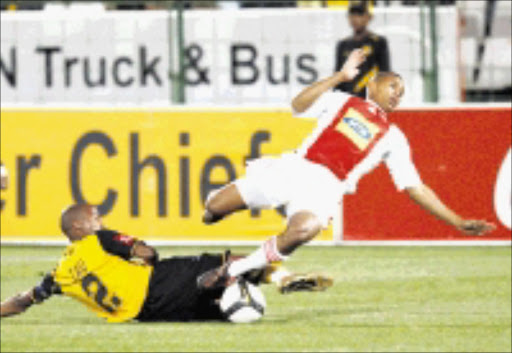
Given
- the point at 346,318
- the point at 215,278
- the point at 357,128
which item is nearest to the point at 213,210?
the point at 215,278

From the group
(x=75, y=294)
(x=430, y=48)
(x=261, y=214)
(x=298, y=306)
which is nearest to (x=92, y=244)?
(x=75, y=294)

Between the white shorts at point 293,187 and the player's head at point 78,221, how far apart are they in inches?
34.8

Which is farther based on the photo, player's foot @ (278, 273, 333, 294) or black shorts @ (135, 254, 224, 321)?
black shorts @ (135, 254, 224, 321)

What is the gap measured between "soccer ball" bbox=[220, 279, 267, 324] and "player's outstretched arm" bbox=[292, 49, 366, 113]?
1.94m

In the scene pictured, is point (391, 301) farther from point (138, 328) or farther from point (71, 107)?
point (71, 107)

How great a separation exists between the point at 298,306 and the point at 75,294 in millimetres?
2192

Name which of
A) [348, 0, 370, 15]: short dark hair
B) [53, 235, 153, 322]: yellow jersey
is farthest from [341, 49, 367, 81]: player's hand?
[348, 0, 370, 15]: short dark hair

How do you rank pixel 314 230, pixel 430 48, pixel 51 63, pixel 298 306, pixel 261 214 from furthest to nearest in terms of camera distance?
pixel 51 63 → pixel 430 48 → pixel 261 214 → pixel 298 306 → pixel 314 230

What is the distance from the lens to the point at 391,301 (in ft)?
38.8

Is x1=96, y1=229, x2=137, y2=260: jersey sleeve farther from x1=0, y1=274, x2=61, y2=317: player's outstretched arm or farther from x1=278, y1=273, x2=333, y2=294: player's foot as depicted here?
x1=278, y1=273, x2=333, y2=294: player's foot

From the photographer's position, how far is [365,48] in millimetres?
14992

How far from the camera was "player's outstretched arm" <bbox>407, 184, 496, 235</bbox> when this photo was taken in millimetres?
8617

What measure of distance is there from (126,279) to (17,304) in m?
0.73

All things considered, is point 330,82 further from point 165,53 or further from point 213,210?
point 165,53
